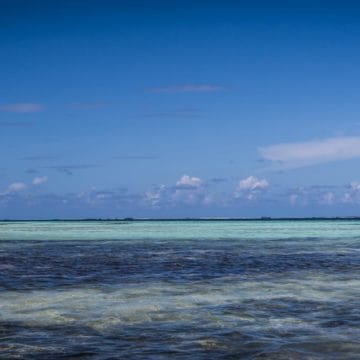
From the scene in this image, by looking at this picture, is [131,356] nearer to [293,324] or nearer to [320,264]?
[293,324]

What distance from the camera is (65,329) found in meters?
12.3

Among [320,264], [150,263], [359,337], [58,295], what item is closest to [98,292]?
[58,295]

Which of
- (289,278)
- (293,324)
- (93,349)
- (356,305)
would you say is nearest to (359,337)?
(293,324)

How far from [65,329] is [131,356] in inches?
110

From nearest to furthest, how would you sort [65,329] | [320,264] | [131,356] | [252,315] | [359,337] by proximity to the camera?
[131,356], [359,337], [65,329], [252,315], [320,264]

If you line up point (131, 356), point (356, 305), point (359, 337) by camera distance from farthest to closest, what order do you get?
1. point (356, 305)
2. point (359, 337)
3. point (131, 356)

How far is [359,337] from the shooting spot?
1137 centimetres

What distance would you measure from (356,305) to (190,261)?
15821 mm

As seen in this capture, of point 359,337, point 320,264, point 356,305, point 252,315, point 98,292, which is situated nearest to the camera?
point 359,337

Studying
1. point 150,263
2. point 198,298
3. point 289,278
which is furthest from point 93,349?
point 150,263

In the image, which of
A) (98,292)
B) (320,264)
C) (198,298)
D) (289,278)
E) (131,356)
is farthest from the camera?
(320,264)

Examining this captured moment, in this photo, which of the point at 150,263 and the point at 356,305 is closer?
the point at 356,305

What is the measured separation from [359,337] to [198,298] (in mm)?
6216

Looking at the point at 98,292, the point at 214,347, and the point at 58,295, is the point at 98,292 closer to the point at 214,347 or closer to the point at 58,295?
the point at 58,295
